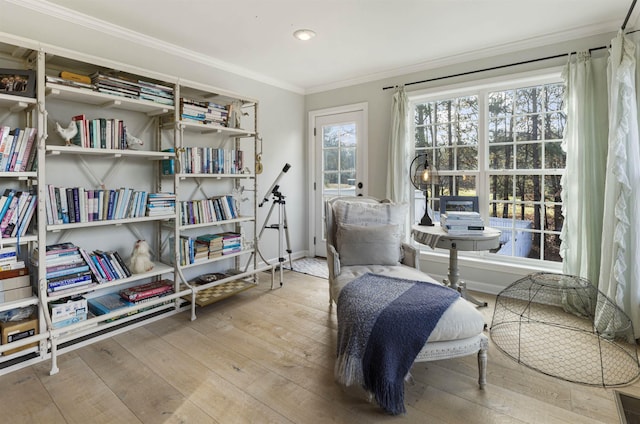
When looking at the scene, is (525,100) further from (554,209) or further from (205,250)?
(205,250)

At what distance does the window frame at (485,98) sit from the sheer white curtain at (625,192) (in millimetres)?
759

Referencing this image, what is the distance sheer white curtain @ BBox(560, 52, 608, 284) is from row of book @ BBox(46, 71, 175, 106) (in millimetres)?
3422

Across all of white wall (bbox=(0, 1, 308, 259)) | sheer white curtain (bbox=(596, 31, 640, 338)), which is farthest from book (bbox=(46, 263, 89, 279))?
sheer white curtain (bbox=(596, 31, 640, 338))

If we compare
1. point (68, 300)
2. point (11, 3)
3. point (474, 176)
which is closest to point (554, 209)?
point (474, 176)

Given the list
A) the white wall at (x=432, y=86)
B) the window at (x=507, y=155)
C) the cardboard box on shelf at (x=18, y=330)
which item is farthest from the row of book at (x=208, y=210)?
the window at (x=507, y=155)

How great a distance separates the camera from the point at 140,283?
10.0 ft

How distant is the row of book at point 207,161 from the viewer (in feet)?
9.64

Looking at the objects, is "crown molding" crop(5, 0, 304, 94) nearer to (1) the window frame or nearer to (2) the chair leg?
(1) the window frame

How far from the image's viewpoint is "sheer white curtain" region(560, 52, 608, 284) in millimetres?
2779

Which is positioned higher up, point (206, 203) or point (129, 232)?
point (206, 203)

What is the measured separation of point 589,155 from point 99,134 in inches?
152

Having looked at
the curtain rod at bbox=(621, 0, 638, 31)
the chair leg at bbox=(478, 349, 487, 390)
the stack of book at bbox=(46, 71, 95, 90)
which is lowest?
the chair leg at bbox=(478, 349, 487, 390)

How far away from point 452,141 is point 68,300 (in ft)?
12.4

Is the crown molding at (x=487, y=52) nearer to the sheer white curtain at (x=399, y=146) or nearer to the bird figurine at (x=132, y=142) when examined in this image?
the sheer white curtain at (x=399, y=146)
